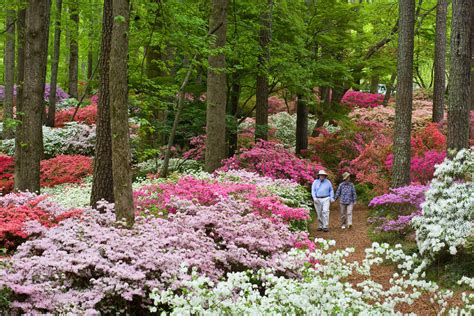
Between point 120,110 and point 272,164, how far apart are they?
6987mm

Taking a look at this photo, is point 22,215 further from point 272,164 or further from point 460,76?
point 460,76

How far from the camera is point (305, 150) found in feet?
52.4

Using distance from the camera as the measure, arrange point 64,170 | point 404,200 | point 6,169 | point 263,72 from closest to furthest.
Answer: point 404,200 < point 263,72 < point 64,170 < point 6,169

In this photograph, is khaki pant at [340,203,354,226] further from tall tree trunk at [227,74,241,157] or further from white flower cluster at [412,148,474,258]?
tall tree trunk at [227,74,241,157]

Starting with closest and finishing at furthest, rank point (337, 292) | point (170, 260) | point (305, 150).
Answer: point (337, 292), point (170, 260), point (305, 150)

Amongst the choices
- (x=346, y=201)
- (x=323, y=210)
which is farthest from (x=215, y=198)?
(x=346, y=201)

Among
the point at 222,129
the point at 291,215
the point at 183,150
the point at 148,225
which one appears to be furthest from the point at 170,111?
the point at 148,225

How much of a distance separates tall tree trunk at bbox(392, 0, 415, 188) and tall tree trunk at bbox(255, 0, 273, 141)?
11.7 ft

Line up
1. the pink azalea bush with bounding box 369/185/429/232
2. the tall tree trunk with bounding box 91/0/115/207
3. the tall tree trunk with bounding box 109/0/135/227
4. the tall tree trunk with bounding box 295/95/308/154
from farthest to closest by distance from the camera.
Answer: the tall tree trunk with bounding box 295/95/308/154 < the pink azalea bush with bounding box 369/185/429/232 < the tall tree trunk with bounding box 91/0/115/207 < the tall tree trunk with bounding box 109/0/135/227

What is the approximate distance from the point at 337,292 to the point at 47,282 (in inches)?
117

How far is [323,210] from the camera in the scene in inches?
439

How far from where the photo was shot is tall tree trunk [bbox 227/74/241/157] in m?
13.8

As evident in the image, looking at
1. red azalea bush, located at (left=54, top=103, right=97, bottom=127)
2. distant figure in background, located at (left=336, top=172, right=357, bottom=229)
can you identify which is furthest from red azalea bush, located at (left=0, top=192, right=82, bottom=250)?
red azalea bush, located at (left=54, top=103, right=97, bottom=127)

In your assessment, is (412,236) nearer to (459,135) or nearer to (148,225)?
(459,135)
